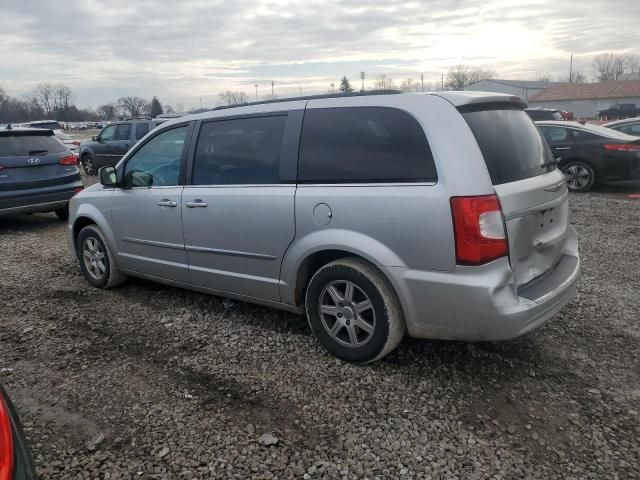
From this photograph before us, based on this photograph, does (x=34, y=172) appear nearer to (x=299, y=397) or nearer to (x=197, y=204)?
(x=197, y=204)

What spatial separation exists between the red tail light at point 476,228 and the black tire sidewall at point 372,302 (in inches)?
24.5

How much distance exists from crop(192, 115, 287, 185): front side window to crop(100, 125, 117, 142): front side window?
13.3 m

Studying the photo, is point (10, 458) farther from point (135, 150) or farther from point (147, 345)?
Result: point (135, 150)

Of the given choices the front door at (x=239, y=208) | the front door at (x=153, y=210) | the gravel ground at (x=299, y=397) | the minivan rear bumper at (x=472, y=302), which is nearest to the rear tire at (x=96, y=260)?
the front door at (x=153, y=210)

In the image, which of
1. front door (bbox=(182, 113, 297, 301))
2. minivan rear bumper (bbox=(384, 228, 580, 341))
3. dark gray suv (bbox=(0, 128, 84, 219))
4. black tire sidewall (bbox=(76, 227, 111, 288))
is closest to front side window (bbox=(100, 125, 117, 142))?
dark gray suv (bbox=(0, 128, 84, 219))

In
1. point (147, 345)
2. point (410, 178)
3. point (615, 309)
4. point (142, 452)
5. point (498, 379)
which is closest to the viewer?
point (142, 452)

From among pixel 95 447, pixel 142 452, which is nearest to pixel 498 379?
pixel 142 452

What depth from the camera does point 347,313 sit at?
138 inches

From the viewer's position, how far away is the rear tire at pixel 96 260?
525 cm

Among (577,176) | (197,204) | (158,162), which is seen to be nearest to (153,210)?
(158,162)

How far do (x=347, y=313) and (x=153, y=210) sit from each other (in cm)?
210

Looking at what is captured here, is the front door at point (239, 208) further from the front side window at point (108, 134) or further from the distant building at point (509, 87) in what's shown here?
the distant building at point (509, 87)

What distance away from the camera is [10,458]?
1.62 meters

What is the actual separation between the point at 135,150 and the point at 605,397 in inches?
168
